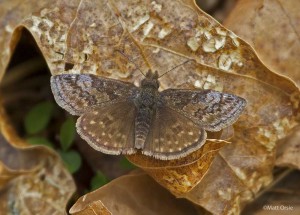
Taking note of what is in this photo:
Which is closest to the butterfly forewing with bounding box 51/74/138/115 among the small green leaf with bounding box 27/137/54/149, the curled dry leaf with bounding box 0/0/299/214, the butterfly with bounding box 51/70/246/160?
the butterfly with bounding box 51/70/246/160

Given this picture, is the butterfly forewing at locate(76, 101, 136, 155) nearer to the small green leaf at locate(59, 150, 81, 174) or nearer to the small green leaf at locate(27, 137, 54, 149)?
the small green leaf at locate(59, 150, 81, 174)

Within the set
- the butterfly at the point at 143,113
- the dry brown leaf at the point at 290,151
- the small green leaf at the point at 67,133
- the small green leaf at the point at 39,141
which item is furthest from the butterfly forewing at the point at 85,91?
the dry brown leaf at the point at 290,151

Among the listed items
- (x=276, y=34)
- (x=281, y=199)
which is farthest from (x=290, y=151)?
(x=276, y=34)

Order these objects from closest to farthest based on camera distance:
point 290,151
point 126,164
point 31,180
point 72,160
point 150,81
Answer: point 150,81, point 290,151, point 31,180, point 126,164, point 72,160

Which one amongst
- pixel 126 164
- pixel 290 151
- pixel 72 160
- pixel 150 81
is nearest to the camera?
pixel 150 81

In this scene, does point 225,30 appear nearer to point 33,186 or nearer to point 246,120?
point 246,120

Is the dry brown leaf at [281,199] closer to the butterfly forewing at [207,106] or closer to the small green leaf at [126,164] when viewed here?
the butterfly forewing at [207,106]

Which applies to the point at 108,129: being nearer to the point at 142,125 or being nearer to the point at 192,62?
the point at 142,125
